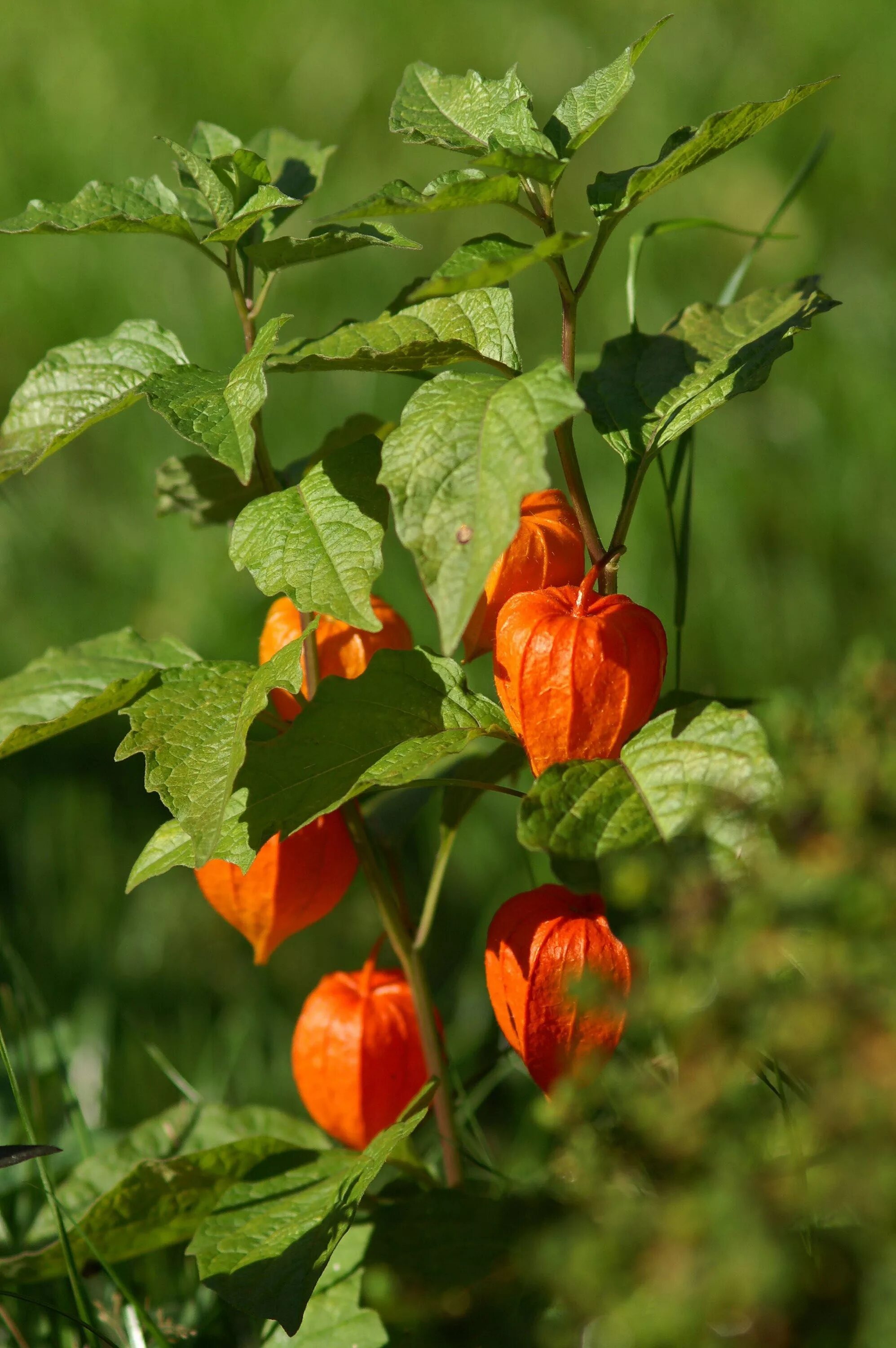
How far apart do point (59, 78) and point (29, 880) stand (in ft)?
7.90

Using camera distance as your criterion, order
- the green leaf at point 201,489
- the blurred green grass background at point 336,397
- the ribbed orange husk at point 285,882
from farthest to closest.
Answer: the blurred green grass background at point 336,397, the green leaf at point 201,489, the ribbed orange husk at point 285,882

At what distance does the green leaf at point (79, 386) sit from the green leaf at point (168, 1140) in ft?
2.18

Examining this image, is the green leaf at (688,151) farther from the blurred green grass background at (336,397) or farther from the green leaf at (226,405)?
the blurred green grass background at (336,397)

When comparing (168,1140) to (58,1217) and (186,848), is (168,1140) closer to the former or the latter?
(58,1217)

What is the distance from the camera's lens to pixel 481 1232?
1.04 metres

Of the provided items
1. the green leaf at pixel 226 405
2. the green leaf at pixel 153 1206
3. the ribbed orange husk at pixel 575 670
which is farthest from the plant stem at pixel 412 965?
the green leaf at pixel 226 405

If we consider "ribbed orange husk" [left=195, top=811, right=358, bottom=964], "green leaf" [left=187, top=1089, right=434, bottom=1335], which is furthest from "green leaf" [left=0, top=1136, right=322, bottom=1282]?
"ribbed orange husk" [left=195, top=811, right=358, bottom=964]

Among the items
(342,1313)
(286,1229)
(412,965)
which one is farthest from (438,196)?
(342,1313)

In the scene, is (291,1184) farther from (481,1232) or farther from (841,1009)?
(841,1009)

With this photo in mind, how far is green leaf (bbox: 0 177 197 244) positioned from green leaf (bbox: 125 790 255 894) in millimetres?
403

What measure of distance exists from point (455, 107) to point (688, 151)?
0.71ft

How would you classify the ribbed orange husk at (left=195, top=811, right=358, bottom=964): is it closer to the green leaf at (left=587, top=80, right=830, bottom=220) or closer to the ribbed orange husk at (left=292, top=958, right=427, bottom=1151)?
the ribbed orange husk at (left=292, top=958, right=427, bottom=1151)

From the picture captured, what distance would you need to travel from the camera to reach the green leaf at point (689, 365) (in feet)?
3.03

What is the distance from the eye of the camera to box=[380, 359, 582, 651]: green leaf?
27.9 inches
